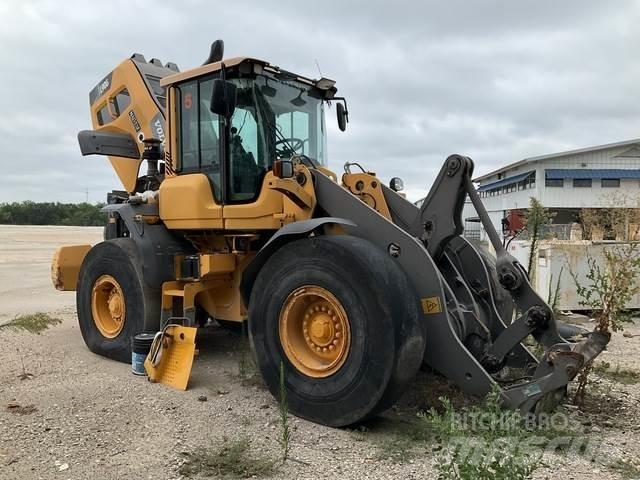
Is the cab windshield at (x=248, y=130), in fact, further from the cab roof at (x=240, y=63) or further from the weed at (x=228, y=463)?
the weed at (x=228, y=463)

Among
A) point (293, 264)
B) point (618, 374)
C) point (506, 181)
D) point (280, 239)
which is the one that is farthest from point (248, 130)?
point (506, 181)

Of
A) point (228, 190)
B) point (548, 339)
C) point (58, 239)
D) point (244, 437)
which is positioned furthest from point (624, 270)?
point (58, 239)

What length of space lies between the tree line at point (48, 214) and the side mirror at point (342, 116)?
53.8 metres

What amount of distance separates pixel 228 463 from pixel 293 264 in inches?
66.6

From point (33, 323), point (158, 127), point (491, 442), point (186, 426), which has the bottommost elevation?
point (186, 426)

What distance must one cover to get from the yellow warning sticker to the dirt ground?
949mm

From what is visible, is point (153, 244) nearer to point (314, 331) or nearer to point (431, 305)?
point (314, 331)

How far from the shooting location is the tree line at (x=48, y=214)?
57.6m

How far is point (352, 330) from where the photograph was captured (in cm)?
449

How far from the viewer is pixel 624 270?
4.87 metres

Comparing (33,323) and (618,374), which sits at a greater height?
(33,323)

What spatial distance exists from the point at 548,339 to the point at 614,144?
38.5 meters

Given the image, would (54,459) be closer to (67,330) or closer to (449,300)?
(449,300)

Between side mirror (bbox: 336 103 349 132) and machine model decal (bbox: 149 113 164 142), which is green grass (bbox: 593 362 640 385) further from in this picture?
machine model decal (bbox: 149 113 164 142)
